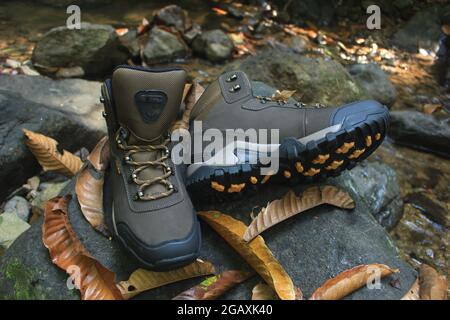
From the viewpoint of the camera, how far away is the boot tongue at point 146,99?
4.89 ft

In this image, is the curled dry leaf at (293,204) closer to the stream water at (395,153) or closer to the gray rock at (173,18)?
the stream water at (395,153)

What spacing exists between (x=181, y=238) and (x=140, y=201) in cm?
20

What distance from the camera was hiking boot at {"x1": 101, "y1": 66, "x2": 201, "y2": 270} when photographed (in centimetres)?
133

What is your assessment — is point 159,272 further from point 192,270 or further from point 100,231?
point 100,231

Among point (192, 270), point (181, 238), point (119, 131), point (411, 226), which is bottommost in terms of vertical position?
point (411, 226)

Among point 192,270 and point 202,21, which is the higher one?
point 192,270

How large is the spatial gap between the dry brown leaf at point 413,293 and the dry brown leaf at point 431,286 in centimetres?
1

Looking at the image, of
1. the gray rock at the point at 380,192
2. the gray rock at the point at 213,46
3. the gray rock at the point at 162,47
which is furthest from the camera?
the gray rock at the point at 213,46

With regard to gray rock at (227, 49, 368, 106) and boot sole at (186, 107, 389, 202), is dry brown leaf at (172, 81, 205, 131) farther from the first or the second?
gray rock at (227, 49, 368, 106)

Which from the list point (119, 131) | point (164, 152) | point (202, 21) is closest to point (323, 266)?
point (164, 152)

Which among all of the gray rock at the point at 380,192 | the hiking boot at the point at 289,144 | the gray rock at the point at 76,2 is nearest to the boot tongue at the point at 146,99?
the hiking boot at the point at 289,144

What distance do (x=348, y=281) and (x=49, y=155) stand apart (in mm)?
1450

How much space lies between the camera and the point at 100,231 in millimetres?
1547

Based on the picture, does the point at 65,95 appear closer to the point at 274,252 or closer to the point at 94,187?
the point at 94,187
